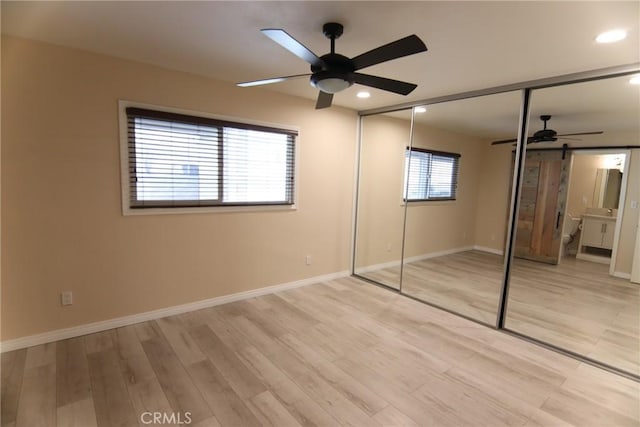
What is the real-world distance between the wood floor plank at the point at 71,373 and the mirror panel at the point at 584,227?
12.3 feet

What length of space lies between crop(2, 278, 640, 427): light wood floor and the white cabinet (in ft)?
7.35

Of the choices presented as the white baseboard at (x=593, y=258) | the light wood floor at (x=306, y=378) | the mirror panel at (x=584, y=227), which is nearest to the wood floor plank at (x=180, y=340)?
the light wood floor at (x=306, y=378)

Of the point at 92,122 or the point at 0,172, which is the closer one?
the point at 0,172

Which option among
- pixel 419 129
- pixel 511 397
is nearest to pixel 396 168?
pixel 419 129

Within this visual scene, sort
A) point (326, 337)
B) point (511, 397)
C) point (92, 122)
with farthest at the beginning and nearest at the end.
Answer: point (326, 337) < point (92, 122) < point (511, 397)

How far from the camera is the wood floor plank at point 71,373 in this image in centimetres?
195

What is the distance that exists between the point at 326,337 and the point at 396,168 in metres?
2.97

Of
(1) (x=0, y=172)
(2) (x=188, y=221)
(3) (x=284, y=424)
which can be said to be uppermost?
(1) (x=0, y=172)

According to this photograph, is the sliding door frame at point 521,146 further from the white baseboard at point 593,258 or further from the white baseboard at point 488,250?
the white baseboard at point 593,258

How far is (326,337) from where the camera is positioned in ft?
9.14

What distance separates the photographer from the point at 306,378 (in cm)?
220

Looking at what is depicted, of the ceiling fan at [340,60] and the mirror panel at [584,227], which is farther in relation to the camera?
the mirror panel at [584,227]

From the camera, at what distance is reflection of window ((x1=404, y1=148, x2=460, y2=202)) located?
15.6 feet

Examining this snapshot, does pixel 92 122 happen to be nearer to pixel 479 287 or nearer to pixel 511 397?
pixel 511 397
